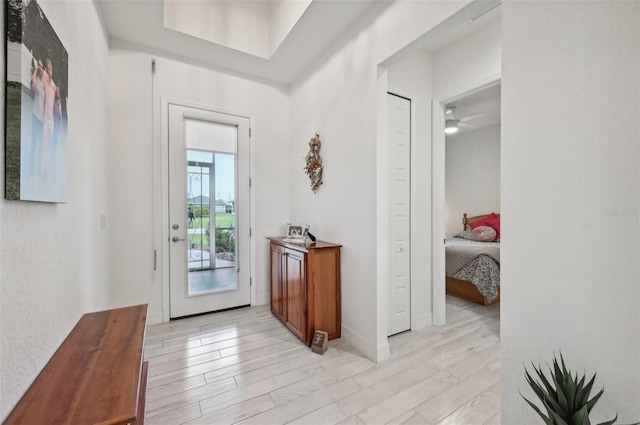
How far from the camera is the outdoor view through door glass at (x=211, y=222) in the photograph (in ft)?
9.57

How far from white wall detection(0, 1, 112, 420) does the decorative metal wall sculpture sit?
1817 mm

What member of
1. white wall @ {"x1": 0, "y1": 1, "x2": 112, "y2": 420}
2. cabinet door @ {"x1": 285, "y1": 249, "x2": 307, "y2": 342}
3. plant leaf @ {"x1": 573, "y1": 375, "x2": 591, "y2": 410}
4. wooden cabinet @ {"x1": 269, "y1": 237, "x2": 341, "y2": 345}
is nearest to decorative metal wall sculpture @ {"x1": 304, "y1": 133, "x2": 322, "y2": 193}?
wooden cabinet @ {"x1": 269, "y1": 237, "x2": 341, "y2": 345}

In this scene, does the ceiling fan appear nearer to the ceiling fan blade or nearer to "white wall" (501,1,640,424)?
the ceiling fan blade

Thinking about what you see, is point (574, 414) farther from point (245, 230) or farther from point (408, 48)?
point (245, 230)

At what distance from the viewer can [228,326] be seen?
269 cm

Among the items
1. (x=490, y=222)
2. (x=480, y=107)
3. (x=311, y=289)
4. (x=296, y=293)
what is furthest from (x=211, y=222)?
(x=490, y=222)

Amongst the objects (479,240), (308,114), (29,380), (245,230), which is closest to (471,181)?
(479,240)

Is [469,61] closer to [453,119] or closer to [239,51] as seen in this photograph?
[453,119]

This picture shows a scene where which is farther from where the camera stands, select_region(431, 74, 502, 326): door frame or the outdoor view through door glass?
the outdoor view through door glass

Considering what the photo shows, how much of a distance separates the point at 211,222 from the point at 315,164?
1.36 meters

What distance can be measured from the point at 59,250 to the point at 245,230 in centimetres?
206

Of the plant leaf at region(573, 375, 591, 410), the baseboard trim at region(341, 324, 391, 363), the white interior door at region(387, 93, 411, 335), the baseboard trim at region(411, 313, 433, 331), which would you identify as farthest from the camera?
the baseboard trim at region(411, 313, 433, 331)

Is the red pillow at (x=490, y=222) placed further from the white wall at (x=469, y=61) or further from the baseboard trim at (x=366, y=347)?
the baseboard trim at (x=366, y=347)

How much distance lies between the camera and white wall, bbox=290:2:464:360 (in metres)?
1.96
